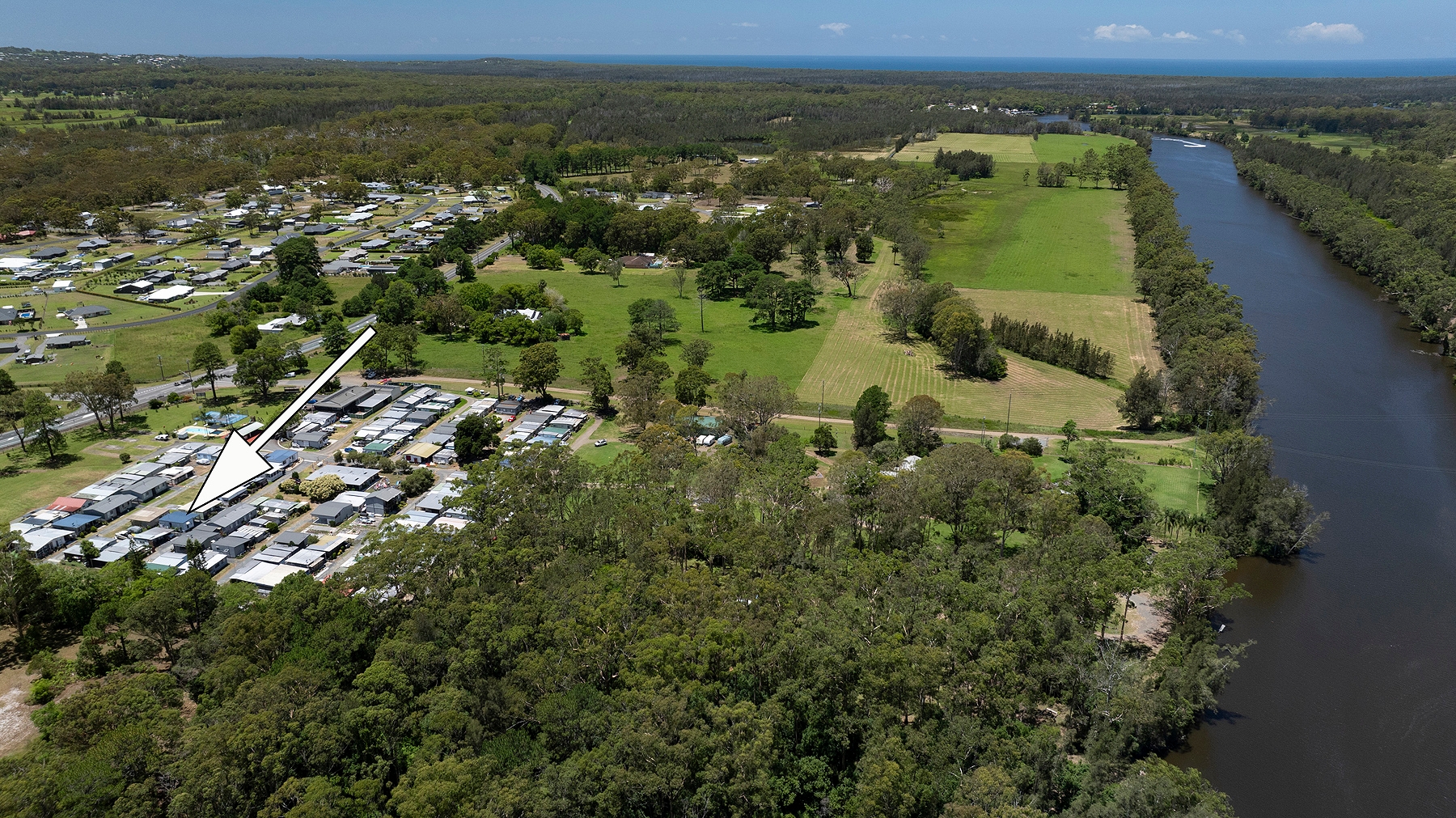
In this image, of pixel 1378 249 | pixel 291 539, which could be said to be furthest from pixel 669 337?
pixel 1378 249

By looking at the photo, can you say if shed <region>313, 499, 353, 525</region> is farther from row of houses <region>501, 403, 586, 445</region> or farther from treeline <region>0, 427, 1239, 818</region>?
row of houses <region>501, 403, 586, 445</region>

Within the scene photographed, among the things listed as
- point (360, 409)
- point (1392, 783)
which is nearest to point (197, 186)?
point (360, 409)

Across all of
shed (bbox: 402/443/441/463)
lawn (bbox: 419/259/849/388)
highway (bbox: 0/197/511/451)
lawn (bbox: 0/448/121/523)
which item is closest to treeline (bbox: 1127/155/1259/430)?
lawn (bbox: 419/259/849/388)

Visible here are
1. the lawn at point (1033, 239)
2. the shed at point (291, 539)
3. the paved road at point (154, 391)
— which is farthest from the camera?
the lawn at point (1033, 239)

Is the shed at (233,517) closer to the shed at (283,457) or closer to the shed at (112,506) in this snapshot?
the shed at (283,457)

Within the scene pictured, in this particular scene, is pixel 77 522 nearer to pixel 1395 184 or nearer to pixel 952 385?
pixel 952 385

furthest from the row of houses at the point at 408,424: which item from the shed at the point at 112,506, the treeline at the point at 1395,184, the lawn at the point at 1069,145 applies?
the lawn at the point at 1069,145
